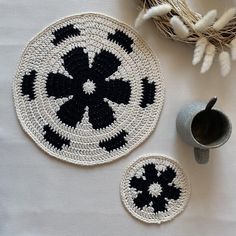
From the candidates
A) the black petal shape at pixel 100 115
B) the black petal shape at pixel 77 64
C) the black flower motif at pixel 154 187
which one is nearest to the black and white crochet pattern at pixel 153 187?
the black flower motif at pixel 154 187

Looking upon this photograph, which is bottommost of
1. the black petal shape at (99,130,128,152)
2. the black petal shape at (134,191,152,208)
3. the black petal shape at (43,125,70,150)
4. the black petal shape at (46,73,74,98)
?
the black petal shape at (134,191,152,208)

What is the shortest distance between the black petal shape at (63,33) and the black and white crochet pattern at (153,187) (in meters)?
0.30

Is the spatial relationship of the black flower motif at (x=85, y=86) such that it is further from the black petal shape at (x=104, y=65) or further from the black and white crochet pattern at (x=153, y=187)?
the black and white crochet pattern at (x=153, y=187)

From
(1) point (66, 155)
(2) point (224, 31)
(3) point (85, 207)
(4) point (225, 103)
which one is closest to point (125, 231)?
(3) point (85, 207)

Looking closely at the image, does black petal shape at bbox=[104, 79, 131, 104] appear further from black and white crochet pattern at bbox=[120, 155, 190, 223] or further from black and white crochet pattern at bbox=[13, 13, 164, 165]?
black and white crochet pattern at bbox=[120, 155, 190, 223]

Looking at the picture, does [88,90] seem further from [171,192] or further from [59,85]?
[171,192]

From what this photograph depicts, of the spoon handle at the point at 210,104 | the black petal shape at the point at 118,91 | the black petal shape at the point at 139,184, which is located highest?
the spoon handle at the point at 210,104

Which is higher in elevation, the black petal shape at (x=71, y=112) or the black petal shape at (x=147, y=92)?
the black petal shape at (x=147, y=92)

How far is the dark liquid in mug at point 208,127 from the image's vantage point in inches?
35.5

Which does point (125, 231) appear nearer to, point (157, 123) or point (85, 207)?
point (85, 207)

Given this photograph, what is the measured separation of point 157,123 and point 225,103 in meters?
0.15

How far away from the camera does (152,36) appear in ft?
3.09

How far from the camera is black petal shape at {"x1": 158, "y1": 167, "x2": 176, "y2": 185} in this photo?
0.95 metres

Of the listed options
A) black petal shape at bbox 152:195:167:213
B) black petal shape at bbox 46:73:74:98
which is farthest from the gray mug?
black petal shape at bbox 46:73:74:98
